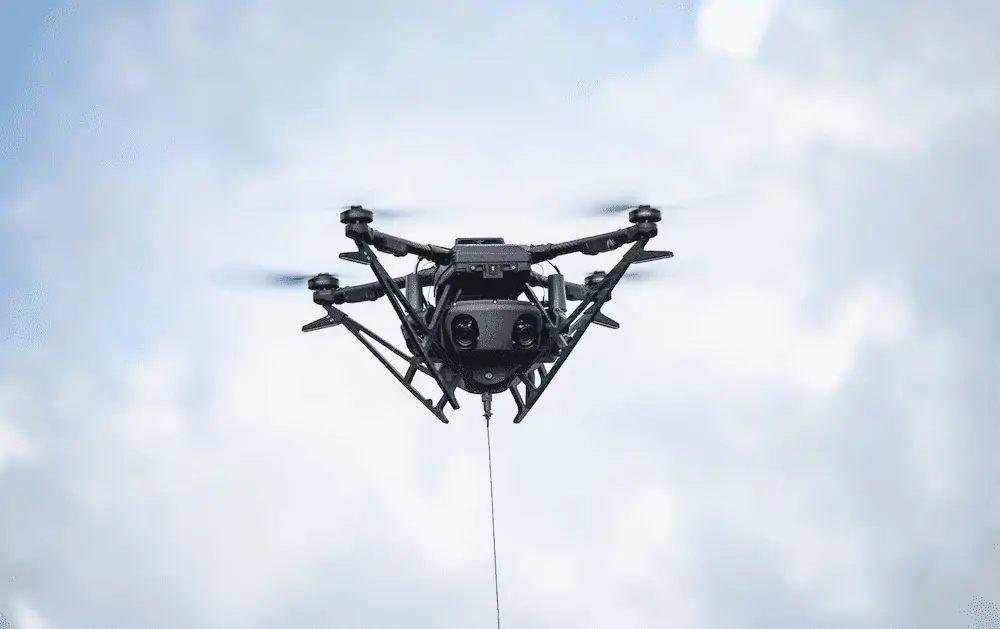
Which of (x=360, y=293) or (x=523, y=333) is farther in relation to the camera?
(x=360, y=293)

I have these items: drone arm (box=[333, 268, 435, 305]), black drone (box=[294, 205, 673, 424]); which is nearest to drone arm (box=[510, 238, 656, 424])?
black drone (box=[294, 205, 673, 424])

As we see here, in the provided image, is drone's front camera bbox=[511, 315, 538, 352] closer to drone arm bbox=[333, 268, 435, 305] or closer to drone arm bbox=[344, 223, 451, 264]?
drone arm bbox=[344, 223, 451, 264]

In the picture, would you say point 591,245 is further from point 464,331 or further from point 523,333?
point 464,331

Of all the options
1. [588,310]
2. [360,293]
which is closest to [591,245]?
[588,310]

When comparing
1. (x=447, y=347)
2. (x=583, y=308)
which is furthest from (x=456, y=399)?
(x=583, y=308)

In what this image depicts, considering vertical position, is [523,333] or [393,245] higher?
→ [393,245]

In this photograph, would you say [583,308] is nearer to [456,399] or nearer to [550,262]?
[550,262]
